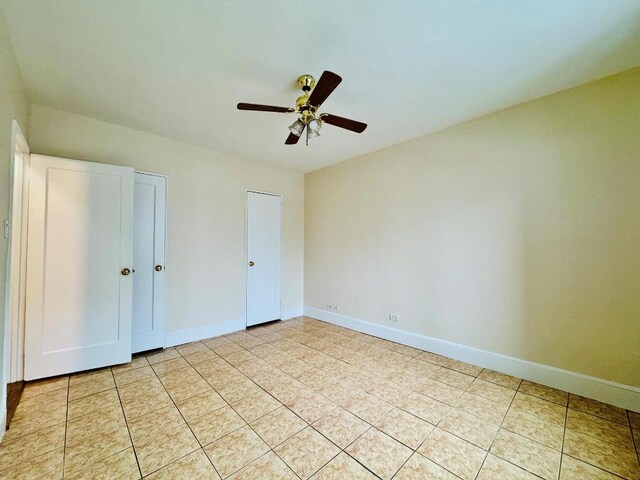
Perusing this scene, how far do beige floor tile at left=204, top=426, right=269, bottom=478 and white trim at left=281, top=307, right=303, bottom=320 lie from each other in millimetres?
2802

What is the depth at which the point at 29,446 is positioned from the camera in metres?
1.65

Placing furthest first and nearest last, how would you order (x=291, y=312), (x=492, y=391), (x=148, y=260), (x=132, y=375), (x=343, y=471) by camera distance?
1. (x=291, y=312)
2. (x=148, y=260)
3. (x=132, y=375)
4. (x=492, y=391)
5. (x=343, y=471)

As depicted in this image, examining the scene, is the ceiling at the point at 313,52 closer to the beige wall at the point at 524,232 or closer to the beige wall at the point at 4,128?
the beige wall at the point at 4,128

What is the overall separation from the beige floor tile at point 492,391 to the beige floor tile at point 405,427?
746 millimetres

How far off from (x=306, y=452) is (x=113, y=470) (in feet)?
3.66

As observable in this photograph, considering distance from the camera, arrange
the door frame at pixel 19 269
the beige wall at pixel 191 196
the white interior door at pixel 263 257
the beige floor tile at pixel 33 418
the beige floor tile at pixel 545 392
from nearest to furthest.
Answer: the beige floor tile at pixel 33 418 < the beige floor tile at pixel 545 392 < the door frame at pixel 19 269 < the beige wall at pixel 191 196 < the white interior door at pixel 263 257

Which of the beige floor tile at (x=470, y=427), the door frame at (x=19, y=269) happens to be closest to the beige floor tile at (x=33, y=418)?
the door frame at (x=19, y=269)

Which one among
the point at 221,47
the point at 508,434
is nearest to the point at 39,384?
the point at 221,47

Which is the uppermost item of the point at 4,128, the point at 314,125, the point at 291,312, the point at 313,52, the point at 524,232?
the point at 313,52

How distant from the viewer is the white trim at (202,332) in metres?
3.34

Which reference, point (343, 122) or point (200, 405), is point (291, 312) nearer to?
point (200, 405)

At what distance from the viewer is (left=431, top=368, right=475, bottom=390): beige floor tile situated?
7.93 ft

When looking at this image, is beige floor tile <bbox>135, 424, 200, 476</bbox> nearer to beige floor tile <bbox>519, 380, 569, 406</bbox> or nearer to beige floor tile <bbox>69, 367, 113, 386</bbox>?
beige floor tile <bbox>69, 367, 113, 386</bbox>

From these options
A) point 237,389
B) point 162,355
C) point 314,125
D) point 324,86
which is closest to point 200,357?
point 162,355
